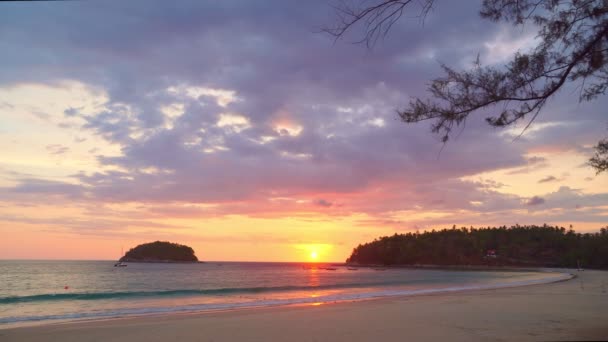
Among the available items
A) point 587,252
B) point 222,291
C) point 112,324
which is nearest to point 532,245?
point 587,252

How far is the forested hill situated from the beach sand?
9176cm

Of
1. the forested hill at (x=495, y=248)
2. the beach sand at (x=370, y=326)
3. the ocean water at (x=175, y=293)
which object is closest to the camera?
the beach sand at (x=370, y=326)

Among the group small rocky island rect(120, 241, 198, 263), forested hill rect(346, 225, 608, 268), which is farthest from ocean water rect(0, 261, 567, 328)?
small rocky island rect(120, 241, 198, 263)

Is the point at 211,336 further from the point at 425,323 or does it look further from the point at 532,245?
the point at 532,245

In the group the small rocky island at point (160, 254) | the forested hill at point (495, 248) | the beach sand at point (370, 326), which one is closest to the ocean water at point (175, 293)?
the beach sand at point (370, 326)

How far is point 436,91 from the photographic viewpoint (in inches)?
291

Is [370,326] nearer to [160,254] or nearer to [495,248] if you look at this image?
[495,248]

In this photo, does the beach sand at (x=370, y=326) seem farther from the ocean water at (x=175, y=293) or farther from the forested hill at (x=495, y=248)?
the forested hill at (x=495, y=248)

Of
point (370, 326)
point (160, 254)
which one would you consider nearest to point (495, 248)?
point (370, 326)

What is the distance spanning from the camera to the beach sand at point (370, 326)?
9.16 meters

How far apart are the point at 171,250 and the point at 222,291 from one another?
175400mm

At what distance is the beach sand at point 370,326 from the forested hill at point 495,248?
9176 cm

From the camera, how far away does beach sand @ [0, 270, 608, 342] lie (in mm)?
9164

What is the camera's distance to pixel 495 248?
13138 centimetres
